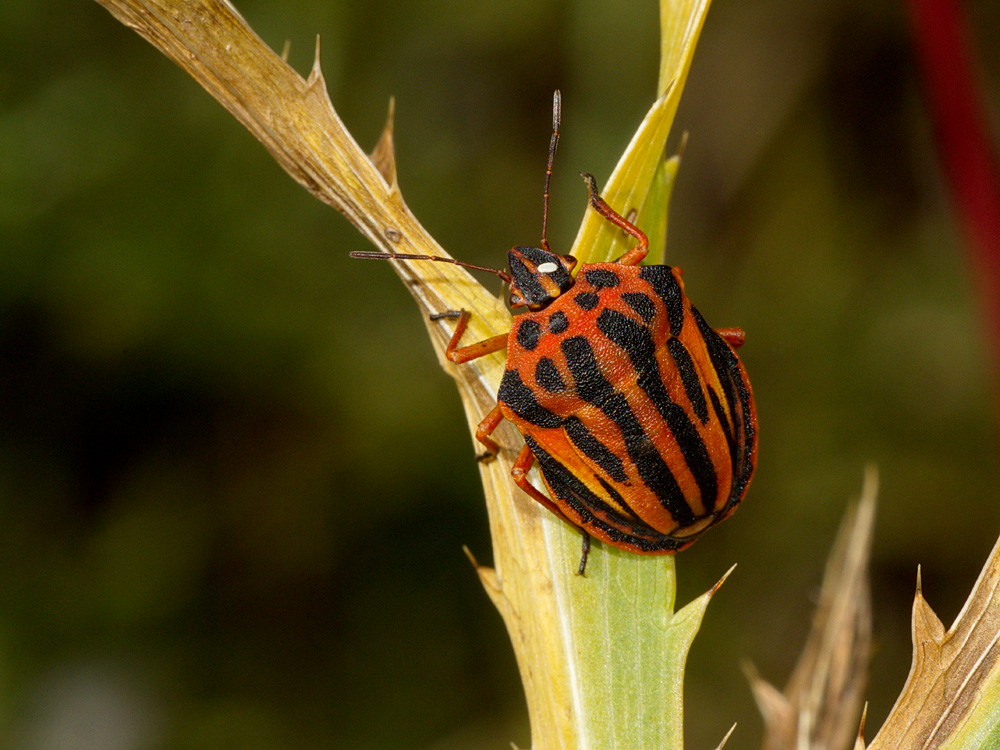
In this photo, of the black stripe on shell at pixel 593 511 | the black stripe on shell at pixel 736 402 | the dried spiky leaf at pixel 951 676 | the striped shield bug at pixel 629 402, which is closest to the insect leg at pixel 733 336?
the black stripe on shell at pixel 736 402

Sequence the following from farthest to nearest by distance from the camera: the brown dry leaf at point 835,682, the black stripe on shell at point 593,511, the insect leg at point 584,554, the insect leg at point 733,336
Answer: the insect leg at point 733,336, the brown dry leaf at point 835,682, the black stripe on shell at point 593,511, the insect leg at point 584,554

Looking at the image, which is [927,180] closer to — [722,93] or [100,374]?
[722,93]

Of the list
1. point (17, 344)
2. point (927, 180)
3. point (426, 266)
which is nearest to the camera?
point (426, 266)

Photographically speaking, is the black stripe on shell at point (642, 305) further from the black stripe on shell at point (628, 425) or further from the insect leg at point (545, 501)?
the insect leg at point (545, 501)

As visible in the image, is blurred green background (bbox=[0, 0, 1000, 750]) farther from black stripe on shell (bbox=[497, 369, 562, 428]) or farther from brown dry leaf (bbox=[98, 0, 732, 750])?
brown dry leaf (bbox=[98, 0, 732, 750])

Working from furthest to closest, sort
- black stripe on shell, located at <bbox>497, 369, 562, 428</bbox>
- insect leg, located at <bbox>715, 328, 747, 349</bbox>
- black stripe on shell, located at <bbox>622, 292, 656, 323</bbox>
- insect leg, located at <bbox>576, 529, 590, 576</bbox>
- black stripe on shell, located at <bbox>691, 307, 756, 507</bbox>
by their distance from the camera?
1. insect leg, located at <bbox>715, 328, 747, 349</bbox>
2. black stripe on shell, located at <bbox>691, 307, 756, 507</bbox>
3. black stripe on shell, located at <bbox>622, 292, 656, 323</bbox>
4. black stripe on shell, located at <bbox>497, 369, 562, 428</bbox>
5. insect leg, located at <bbox>576, 529, 590, 576</bbox>

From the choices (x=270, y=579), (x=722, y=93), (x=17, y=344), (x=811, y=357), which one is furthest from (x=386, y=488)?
(x=722, y=93)

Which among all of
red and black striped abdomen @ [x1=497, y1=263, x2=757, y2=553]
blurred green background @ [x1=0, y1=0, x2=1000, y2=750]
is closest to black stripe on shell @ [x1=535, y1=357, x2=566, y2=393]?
red and black striped abdomen @ [x1=497, y1=263, x2=757, y2=553]
